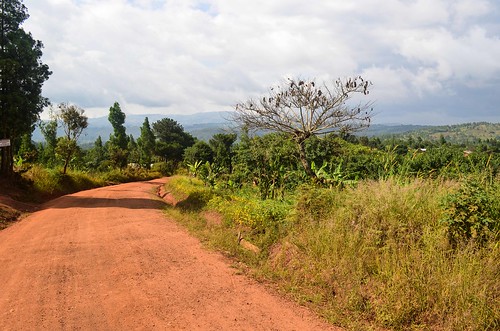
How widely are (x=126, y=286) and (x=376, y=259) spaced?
3.51 metres

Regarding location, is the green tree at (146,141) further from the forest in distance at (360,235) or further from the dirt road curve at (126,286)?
the dirt road curve at (126,286)

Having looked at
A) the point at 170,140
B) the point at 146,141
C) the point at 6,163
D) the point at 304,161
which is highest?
the point at 170,140

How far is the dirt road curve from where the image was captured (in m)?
3.89

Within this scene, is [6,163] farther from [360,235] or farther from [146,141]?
[146,141]

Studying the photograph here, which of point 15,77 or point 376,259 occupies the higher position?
point 15,77

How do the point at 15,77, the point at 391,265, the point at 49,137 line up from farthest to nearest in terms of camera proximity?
the point at 49,137, the point at 15,77, the point at 391,265

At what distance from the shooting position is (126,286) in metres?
4.79

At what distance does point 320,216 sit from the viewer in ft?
20.2

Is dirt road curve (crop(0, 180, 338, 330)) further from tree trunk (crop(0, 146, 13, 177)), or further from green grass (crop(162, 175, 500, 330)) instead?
tree trunk (crop(0, 146, 13, 177))

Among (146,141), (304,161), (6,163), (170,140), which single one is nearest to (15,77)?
(6,163)

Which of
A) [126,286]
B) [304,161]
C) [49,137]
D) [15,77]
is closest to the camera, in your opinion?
[126,286]

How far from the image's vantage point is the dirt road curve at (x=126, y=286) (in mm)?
3893

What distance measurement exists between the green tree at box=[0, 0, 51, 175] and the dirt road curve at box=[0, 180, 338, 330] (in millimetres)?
7064

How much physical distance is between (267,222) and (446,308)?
3.55 metres
